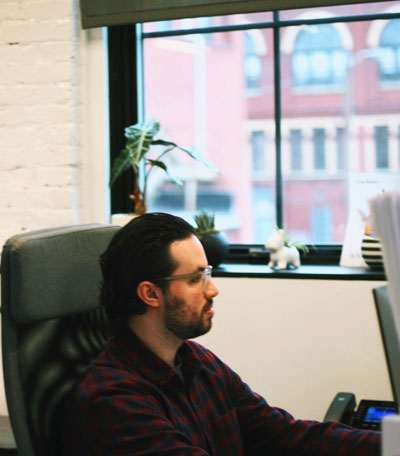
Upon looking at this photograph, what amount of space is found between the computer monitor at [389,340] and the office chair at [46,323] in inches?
22.2

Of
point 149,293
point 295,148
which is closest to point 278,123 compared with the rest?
point 295,148

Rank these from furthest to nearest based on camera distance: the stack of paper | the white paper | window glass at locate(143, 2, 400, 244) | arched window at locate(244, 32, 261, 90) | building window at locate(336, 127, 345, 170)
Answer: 1. building window at locate(336, 127, 345, 170)
2. arched window at locate(244, 32, 261, 90)
3. window glass at locate(143, 2, 400, 244)
4. the white paper
5. the stack of paper

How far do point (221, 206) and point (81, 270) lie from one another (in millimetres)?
1998

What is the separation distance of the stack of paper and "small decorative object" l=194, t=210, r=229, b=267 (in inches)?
79.4

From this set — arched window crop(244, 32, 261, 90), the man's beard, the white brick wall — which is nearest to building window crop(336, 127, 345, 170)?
arched window crop(244, 32, 261, 90)

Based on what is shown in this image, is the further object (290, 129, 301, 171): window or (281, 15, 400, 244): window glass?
(290, 129, 301, 171): window

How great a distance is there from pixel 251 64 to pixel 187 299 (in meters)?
2.10

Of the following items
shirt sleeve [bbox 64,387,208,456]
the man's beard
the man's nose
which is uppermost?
the man's nose

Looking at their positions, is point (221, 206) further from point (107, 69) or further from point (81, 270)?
point (81, 270)

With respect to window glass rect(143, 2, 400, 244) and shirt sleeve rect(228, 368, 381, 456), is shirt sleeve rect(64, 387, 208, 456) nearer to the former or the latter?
shirt sleeve rect(228, 368, 381, 456)

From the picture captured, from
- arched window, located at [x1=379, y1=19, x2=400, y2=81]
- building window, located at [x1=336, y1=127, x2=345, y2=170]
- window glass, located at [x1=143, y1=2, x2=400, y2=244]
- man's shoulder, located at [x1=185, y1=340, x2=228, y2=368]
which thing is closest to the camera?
man's shoulder, located at [x1=185, y1=340, x2=228, y2=368]

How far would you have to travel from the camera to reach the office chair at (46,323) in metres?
1.28

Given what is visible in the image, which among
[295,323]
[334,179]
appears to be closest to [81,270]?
[295,323]

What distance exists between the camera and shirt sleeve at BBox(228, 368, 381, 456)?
A: 1412mm
